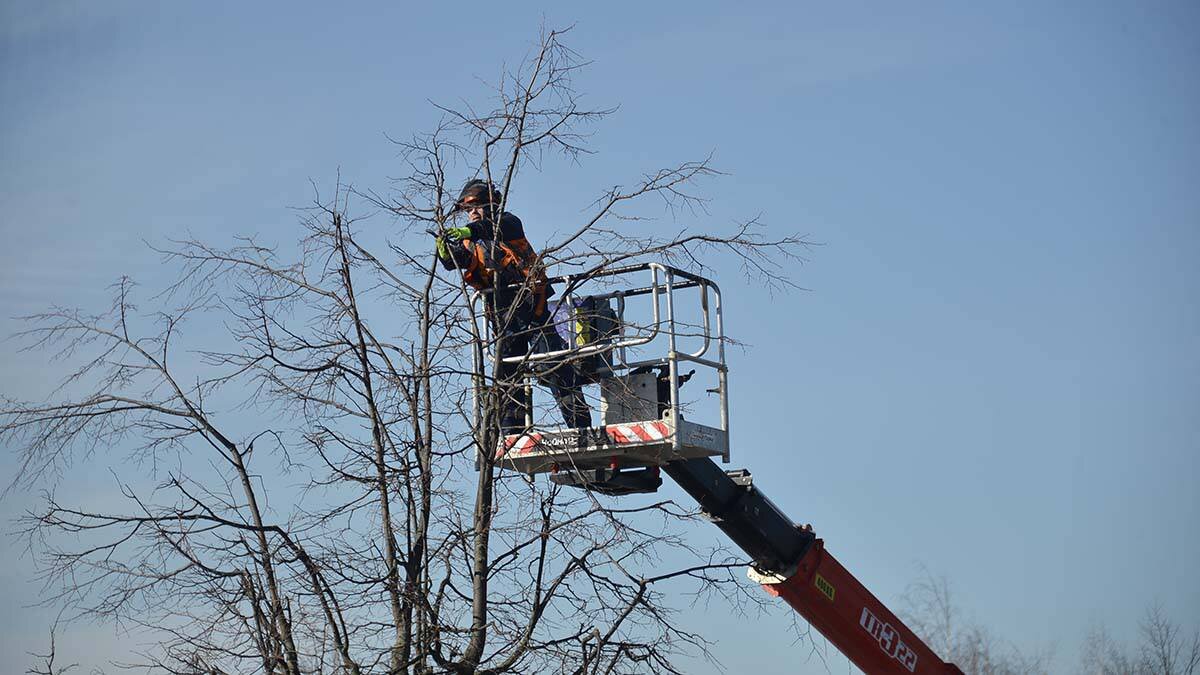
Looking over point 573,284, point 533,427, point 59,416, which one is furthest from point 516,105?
point 59,416

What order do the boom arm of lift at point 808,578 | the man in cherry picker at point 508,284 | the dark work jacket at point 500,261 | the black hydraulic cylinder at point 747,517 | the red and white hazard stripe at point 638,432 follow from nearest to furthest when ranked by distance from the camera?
the man in cherry picker at point 508,284 < the dark work jacket at point 500,261 < the red and white hazard stripe at point 638,432 < the black hydraulic cylinder at point 747,517 < the boom arm of lift at point 808,578

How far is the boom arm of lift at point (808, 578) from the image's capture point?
11.6 meters

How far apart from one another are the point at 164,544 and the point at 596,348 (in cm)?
298

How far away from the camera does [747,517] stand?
11.6 m

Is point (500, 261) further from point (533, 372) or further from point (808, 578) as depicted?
point (808, 578)

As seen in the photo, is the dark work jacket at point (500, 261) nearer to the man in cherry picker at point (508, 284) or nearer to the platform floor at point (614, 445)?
the man in cherry picker at point (508, 284)

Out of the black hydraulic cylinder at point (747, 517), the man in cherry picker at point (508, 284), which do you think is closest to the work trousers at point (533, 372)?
the man in cherry picker at point (508, 284)

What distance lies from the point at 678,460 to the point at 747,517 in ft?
3.71

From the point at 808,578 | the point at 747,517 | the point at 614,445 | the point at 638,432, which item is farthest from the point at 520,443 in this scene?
the point at 808,578

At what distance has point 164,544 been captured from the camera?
29.7 ft

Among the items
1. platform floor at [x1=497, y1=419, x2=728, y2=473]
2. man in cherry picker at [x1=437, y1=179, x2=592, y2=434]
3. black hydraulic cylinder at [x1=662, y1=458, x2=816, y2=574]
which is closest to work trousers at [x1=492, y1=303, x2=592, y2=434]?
man in cherry picker at [x1=437, y1=179, x2=592, y2=434]

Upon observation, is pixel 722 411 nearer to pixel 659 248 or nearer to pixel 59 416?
pixel 659 248

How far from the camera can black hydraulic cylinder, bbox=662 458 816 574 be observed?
11.3m

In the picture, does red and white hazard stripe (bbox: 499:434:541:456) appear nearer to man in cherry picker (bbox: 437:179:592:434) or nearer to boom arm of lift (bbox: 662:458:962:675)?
man in cherry picker (bbox: 437:179:592:434)
